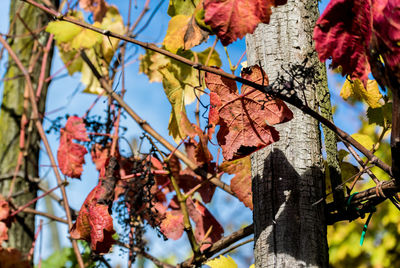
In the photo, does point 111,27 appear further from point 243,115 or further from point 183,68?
point 243,115

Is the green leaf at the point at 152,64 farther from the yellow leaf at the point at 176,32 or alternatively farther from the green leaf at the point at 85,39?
the yellow leaf at the point at 176,32

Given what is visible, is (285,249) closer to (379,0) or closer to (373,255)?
(379,0)

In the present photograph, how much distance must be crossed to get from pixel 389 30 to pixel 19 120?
2.05 metres

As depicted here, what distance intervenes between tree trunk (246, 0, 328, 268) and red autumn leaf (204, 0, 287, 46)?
16cm

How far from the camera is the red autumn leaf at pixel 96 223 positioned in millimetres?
1134

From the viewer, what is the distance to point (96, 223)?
3.76ft

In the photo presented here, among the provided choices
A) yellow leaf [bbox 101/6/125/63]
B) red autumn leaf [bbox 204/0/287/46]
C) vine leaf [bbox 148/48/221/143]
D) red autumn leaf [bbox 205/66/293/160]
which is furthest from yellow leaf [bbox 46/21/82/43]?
red autumn leaf [bbox 204/0/287/46]

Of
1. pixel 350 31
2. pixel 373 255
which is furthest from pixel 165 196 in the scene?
pixel 373 255

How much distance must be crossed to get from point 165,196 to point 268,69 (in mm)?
865

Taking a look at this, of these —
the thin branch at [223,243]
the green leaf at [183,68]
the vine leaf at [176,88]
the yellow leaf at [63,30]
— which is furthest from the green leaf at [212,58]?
the thin branch at [223,243]

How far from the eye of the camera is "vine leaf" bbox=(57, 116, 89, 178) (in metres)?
1.72

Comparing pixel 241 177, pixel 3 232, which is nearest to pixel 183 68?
pixel 241 177

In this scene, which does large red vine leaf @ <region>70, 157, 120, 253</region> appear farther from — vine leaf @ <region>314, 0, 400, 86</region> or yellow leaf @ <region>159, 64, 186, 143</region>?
vine leaf @ <region>314, 0, 400, 86</region>

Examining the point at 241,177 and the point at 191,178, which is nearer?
the point at 241,177
